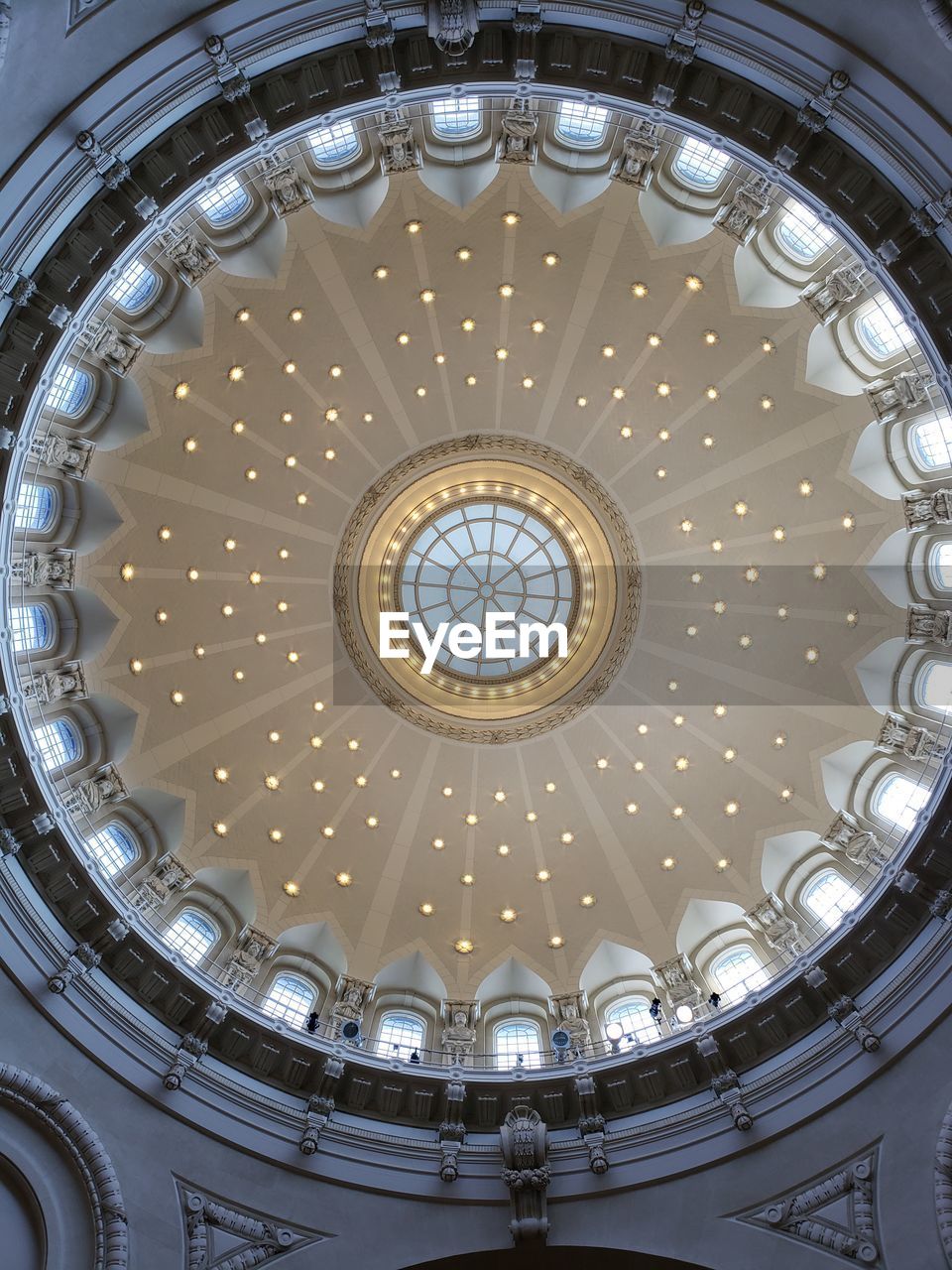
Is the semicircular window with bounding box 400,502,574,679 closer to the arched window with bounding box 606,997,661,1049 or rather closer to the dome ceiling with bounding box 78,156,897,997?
the dome ceiling with bounding box 78,156,897,997

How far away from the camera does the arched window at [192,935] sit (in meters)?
30.3

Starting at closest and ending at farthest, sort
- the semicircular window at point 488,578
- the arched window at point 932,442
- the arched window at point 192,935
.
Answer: the arched window at point 932,442
the arched window at point 192,935
the semicircular window at point 488,578

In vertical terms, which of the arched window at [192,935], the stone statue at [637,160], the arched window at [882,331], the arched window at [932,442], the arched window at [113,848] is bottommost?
the arched window at [192,935]

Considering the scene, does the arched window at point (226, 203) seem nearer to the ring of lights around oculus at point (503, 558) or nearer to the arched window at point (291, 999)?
the ring of lights around oculus at point (503, 558)

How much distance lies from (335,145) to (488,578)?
15.5m

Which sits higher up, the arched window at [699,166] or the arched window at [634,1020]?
the arched window at [699,166]

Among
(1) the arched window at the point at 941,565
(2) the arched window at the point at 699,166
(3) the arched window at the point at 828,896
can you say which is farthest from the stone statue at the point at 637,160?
(3) the arched window at the point at 828,896

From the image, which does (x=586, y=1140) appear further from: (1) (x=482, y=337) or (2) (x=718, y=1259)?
(1) (x=482, y=337)

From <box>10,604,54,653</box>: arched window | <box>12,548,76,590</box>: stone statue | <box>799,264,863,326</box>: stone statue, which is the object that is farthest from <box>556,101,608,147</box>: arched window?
<box>10,604,54,653</box>: arched window

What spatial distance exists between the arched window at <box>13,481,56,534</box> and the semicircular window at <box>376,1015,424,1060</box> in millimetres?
17444

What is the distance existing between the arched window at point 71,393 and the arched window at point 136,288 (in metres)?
2.21

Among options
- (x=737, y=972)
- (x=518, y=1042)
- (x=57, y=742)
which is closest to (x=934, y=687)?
(x=737, y=972)

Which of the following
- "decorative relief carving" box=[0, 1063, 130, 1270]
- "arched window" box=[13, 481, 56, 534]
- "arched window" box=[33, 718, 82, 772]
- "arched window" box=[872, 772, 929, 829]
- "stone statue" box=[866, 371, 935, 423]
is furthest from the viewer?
"arched window" box=[872, 772, 929, 829]

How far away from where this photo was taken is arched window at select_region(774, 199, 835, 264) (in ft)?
92.3
